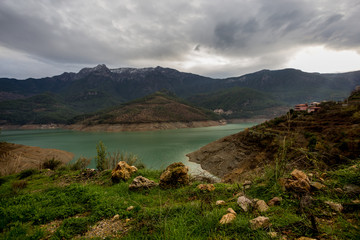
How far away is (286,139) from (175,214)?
49.8ft

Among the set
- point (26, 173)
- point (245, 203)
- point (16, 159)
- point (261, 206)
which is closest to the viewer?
point (261, 206)

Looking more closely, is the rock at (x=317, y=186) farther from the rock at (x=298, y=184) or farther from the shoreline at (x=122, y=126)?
the shoreline at (x=122, y=126)

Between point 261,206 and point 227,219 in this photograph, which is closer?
point 227,219

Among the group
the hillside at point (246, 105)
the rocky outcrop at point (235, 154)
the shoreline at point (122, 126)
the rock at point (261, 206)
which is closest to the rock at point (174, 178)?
the rock at point (261, 206)

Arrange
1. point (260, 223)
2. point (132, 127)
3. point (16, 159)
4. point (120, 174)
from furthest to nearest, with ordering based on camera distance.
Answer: point (132, 127) < point (16, 159) < point (120, 174) < point (260, 223)

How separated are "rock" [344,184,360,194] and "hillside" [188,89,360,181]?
8538 mm

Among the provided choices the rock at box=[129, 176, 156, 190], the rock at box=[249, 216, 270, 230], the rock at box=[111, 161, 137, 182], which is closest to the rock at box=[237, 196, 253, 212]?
the rock at box=[249, 216, 270, 230]

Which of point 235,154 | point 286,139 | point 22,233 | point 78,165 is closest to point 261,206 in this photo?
point 22,233

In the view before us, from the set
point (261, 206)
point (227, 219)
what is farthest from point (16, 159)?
point (261, 206)

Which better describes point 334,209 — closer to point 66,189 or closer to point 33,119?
point 66,189

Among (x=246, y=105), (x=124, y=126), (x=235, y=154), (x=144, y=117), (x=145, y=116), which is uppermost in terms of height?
(x=246, y=105)

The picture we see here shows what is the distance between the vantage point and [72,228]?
11.5 ft

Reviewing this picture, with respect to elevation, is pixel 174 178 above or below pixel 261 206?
below

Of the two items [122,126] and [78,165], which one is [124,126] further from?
[78,165]
